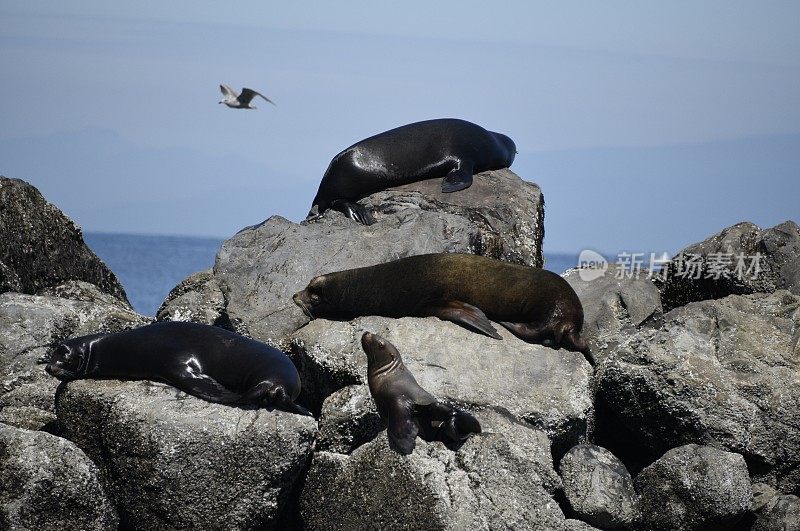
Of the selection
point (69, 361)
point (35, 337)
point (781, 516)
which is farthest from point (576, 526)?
A: point (35, 337)

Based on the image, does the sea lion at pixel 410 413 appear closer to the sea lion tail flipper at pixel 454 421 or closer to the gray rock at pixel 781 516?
the sea lion tail flipper at pixel 454 421

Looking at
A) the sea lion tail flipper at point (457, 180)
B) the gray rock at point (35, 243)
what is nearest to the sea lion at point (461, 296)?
the sea lion tail flipper at point (457, 180)

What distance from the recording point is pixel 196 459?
22.5 feet

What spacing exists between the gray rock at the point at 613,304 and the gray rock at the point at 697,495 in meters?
1.59

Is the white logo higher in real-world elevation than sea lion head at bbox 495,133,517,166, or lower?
lower

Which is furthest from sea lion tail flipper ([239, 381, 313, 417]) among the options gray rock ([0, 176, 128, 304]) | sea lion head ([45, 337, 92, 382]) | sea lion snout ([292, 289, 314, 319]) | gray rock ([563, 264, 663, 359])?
gray rock ([0, 176, 128, 304])

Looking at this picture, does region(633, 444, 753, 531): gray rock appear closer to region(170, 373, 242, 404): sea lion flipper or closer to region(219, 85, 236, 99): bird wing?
region(170, 373, 242, 404): sea lion flipper

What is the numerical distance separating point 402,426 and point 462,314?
177cm

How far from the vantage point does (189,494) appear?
6.90m

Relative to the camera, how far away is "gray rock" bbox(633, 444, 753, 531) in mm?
7207

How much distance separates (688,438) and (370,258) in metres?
3.10

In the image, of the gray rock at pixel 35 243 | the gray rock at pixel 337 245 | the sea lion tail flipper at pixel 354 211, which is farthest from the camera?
the sea lion tail flipper at pixel 354 211

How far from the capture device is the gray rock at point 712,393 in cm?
784

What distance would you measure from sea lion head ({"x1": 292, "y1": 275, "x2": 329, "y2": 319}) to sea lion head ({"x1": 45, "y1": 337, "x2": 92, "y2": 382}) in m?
1.87
